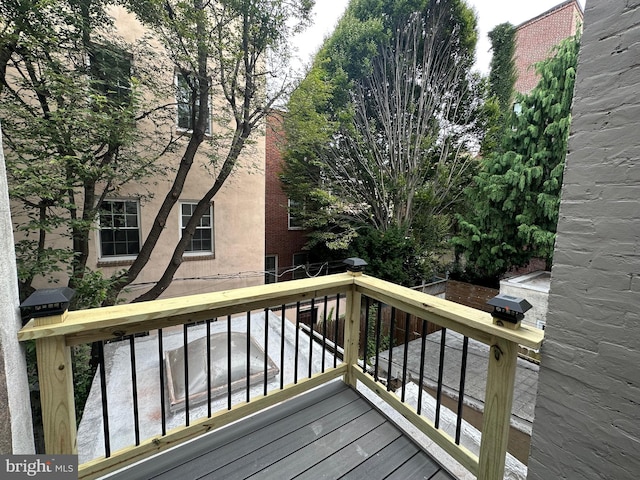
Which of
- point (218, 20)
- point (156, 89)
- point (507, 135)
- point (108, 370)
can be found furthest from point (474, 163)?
point (108, 370)

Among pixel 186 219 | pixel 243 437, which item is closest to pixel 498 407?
pixel 243 437

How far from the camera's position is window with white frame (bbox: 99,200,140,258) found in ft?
19.1

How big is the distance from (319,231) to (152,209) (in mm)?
6414

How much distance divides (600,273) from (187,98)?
6.43 m

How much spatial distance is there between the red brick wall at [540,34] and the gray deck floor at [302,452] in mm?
12685

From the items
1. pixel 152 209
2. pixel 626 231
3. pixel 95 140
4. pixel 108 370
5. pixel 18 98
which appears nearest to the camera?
pixel 626 231

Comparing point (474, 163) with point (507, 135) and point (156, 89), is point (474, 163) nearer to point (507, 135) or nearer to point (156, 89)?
→ point (507, 135)

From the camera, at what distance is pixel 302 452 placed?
158cm

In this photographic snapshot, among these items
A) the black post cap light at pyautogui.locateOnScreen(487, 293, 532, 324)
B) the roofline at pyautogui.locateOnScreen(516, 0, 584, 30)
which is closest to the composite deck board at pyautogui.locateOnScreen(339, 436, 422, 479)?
the black post cap light at pyautogui.locateOnScreen(487, 293, 532, 324)

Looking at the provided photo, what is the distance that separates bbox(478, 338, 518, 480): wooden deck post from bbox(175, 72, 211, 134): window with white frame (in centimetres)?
576

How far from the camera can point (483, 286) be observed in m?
9.82

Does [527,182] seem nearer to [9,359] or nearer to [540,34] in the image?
[540,34]

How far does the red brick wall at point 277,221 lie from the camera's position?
11.2 meters

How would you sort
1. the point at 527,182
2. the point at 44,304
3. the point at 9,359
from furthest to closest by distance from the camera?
the point at 527,182 → the point at 44,304 → the point at 9,359
